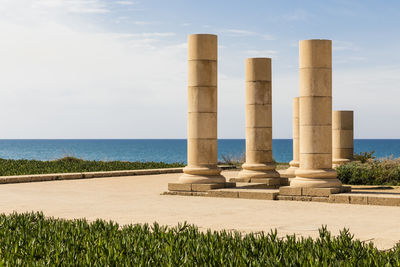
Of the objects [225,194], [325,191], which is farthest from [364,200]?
[225,194]

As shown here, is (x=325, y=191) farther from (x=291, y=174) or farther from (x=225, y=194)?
(x=291, y=174)

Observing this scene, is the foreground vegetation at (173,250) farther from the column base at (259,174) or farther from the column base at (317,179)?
the column base at (259,174)

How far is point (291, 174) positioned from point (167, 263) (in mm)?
19398

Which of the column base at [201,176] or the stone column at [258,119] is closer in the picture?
the column base at [201,176]

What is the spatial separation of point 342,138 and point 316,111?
11849mm

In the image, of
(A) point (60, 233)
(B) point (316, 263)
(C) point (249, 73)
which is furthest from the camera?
(C) point (249, 73)

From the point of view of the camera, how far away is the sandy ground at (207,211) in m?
12.7

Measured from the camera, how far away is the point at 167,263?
8484 millimetres

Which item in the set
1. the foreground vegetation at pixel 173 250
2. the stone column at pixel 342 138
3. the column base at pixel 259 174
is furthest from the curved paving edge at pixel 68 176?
the foreground vegetation at pixel 173 250

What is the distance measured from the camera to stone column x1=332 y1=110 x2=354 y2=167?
30438mm

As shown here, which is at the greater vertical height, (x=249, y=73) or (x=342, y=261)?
(x=249, y=73)

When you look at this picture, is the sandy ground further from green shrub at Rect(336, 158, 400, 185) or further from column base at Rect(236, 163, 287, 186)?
green shrub at Rect(336, 158, 400, 185)

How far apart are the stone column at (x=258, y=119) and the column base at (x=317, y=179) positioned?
500 cm

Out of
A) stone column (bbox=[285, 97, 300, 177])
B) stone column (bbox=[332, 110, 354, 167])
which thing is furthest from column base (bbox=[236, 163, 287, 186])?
stone column (bbox=[332, 110, 354, 167])
